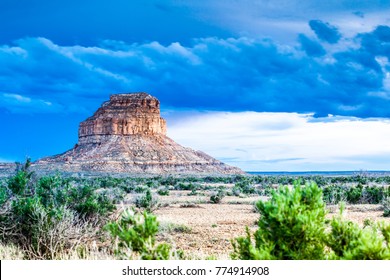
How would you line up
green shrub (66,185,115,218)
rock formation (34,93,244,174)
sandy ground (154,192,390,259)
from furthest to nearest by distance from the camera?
rock formation (34,93,244,174), green shrub (66,185,115,218), sandy ground (154,192,390,259)

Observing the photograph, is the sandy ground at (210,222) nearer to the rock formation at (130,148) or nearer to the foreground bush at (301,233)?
the foreground bush at (301,233)

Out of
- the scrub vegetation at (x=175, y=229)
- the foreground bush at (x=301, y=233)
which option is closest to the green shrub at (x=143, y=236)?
the scrub vegetation at (x=175, y=229)

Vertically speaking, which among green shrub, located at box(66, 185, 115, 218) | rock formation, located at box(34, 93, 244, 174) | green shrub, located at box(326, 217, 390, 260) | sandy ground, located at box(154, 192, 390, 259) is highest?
rock formation, located at box(34, 93, 244, 174)

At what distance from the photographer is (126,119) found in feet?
349

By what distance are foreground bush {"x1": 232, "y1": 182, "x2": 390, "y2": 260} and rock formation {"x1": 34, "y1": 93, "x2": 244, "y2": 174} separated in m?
84.1

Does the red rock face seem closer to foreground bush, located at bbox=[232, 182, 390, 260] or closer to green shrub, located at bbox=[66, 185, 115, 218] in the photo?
green shrub, located at bbox=[66, 185, 115, 218]

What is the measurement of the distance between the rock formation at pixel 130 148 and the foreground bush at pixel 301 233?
276ft

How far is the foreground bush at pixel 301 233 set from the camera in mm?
5473

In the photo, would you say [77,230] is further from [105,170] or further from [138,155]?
[138,155]

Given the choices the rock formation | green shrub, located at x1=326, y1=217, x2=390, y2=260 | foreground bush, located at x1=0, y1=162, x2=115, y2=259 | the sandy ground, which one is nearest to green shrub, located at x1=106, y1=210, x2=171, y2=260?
green shrub, located at x1=326, y1=217, x2=390, y2=260

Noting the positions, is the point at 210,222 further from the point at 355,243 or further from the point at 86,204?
the point at 355,243

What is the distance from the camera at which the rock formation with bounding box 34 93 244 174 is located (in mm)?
93375

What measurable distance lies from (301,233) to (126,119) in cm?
10190
